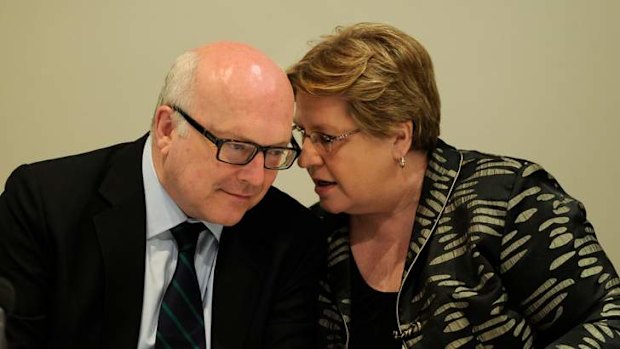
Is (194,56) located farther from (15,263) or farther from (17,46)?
(17,46)

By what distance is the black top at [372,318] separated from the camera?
1.85 m

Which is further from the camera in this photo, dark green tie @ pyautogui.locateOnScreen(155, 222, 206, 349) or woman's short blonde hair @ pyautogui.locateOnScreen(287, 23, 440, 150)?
woman's short blonde hair @ pyautogui.locateOnScreen(287, 23, 440, 150)

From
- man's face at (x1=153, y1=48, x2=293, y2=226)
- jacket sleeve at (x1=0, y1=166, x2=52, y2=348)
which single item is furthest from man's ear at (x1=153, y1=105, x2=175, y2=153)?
jacket sleeve at (x1=0, y1=166, x2=52, y2=348)

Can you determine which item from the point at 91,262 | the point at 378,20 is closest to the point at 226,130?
the point at 91,262

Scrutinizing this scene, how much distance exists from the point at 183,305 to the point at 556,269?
2.69 feet

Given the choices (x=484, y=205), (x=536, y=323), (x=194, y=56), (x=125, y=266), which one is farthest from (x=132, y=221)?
(x=536, y=323)

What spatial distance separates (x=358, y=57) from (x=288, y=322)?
64 centimetres

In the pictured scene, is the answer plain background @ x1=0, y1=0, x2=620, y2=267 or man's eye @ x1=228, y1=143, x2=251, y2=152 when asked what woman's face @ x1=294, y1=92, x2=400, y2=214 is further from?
plain background @ x1=0, y1=0, x2=620, y2=267

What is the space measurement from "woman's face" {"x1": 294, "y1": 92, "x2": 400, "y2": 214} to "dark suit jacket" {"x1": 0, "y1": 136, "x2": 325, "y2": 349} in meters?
0.25

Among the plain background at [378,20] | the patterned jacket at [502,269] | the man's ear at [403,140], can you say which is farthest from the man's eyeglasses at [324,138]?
the plain background at [378,20]

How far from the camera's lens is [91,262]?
1.65 meters

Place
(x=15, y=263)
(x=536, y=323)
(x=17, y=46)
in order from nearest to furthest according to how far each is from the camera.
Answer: (x=15, y=263)
(x=536, y=323)
(x=17, y=46)

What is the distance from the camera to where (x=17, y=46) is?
92.1 inches

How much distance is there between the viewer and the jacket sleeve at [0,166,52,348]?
1.61m
